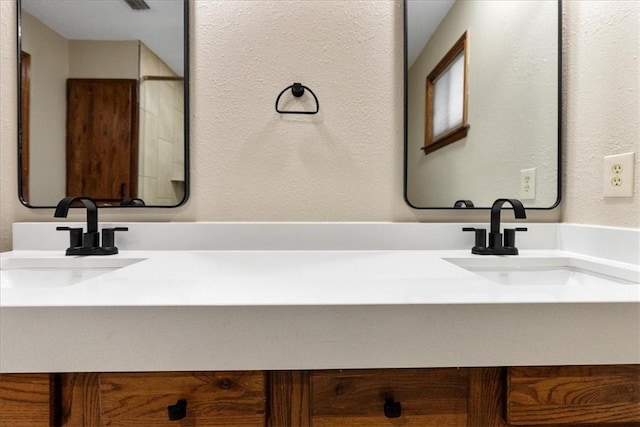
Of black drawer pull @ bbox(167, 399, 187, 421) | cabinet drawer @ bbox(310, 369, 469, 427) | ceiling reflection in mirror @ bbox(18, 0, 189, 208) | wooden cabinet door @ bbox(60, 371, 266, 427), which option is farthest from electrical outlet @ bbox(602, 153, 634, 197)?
ceiling reflection in mirror @ bbox(18, 0, 189, 208)

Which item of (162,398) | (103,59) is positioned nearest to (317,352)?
(162,398)

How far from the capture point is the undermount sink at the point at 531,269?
863 millimetres

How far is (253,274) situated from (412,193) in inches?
22.2

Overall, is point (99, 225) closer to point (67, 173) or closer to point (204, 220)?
point (67, 173)

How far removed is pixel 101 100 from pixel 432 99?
3.18ft

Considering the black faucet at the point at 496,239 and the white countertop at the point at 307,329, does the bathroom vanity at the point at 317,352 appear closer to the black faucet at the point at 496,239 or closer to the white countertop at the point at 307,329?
the white countertop at the point at 307,329

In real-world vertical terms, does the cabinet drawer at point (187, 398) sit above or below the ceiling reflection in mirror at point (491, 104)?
below

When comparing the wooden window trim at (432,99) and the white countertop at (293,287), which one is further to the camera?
the wooden window trim at (432,99)

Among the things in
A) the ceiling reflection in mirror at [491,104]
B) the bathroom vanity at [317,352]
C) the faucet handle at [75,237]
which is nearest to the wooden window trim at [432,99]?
the ceiling reflection in mirror at [491,104]

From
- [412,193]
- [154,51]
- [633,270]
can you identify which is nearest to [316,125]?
[412,193]

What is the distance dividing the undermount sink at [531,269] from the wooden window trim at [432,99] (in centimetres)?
35

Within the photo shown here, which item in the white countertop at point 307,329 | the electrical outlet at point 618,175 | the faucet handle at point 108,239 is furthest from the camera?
the faucet handle at point 108,239

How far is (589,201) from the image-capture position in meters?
0.93

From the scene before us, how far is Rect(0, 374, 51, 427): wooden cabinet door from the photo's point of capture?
0.49 m
